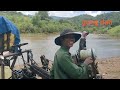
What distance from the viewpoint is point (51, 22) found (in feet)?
20.2

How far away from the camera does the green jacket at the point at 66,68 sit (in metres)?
3.88

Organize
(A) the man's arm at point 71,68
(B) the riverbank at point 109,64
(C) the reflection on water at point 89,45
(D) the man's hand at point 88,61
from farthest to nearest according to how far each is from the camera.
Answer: (B) the riverbank at point 109,64, (C) the reflection on water at point 89,45, (D) the man's hand at point 88,61, (A) the man's arm at point 71,68

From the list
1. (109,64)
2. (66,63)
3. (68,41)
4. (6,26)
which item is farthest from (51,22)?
(109,64)

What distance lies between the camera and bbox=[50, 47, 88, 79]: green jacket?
3.88 m

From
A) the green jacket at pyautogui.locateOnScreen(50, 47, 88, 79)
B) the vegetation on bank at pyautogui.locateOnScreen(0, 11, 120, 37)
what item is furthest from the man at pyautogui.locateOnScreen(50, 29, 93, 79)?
the vegetation on bank at pyautogui.locateOnScreen(0, 11, 120, 37)

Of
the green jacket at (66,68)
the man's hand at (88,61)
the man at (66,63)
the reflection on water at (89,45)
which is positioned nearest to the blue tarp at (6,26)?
the reflection on water at (89,45)

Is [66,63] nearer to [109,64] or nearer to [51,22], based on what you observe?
[51,22]

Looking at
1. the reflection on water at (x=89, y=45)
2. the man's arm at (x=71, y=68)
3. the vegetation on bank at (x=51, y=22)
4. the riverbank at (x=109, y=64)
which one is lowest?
the riverbank at (x=109, y=64)

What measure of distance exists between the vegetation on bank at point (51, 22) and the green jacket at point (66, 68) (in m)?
1.45

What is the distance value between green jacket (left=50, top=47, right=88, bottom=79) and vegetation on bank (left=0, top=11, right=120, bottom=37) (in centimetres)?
145

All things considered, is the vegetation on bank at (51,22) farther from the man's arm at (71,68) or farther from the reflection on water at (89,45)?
the man's arm at (71,68)
